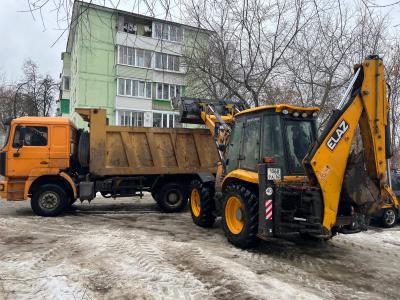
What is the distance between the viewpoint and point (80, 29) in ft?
13.2

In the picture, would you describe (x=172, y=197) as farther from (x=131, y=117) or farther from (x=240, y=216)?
(x=131, y=117)

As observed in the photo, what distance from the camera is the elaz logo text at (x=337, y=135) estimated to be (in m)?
5.96

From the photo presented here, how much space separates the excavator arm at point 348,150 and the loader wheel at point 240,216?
1202 millimetres

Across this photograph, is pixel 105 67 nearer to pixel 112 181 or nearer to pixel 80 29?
pixel 112 181

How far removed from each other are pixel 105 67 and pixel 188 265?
2756 centimetres

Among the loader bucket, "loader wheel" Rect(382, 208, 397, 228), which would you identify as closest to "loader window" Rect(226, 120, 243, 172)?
the loader bucket

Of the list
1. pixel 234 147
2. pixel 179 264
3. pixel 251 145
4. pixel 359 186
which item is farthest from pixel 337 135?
pixel 179 264

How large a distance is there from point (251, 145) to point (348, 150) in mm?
1806

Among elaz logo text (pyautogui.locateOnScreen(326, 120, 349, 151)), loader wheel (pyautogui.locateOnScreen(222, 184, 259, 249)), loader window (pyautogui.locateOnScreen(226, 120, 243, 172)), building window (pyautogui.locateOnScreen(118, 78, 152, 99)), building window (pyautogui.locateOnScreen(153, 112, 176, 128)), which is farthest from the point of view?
building window (pyautogui.locateOnScreen(153, 112, 176, 128))

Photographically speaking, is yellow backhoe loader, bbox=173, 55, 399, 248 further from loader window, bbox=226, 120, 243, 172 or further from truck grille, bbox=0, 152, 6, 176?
truck grille, bbox=0, 152, 6, 176

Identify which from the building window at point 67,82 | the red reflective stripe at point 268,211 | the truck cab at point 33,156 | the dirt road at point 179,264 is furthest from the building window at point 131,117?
the red reflective stripe at point 268,211

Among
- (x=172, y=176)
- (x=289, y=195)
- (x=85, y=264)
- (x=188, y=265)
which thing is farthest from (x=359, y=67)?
(x=172, y=176)

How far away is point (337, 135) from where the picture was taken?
5984mm

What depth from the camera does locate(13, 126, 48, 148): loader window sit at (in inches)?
403
